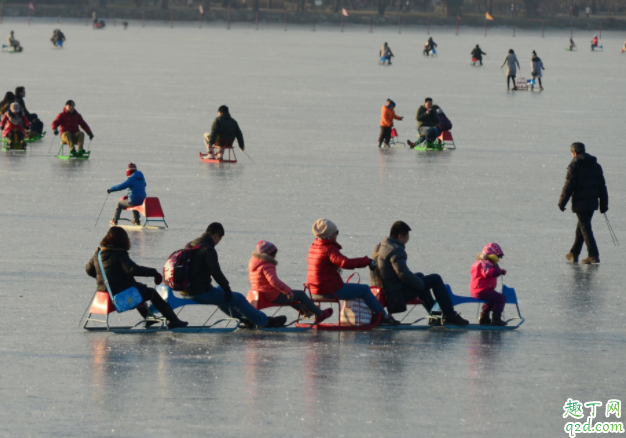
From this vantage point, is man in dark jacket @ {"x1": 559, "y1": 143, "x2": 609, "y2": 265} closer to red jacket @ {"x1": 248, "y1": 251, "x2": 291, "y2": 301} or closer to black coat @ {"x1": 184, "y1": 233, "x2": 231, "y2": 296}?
Answer: red jacket @ {"x1": 248, "y1": 251, "x2": 291, "y2": 301}

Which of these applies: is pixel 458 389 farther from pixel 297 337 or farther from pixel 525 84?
pixel 525 84

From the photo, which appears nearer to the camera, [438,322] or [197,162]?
[438,322]

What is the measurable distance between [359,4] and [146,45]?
57.5m

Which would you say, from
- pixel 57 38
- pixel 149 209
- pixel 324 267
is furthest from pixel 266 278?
pixel 57 38

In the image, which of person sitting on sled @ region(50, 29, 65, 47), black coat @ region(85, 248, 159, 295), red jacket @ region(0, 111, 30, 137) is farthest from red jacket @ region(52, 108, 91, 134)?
person sitting on sled @ region(50, 29, 65, 47)

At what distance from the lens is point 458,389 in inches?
308

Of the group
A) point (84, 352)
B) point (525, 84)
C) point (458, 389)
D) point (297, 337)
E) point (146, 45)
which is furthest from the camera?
point (146, 45)

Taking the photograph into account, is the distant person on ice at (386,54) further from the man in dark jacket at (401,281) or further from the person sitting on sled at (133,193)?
the man in dark jacket at (401,281)

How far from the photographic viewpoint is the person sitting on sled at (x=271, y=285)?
9.17 meters

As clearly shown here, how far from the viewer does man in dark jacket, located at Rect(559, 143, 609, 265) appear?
40.9 ft

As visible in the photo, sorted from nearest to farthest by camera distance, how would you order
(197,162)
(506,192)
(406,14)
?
(506,192) < (197,162) < (406,14)

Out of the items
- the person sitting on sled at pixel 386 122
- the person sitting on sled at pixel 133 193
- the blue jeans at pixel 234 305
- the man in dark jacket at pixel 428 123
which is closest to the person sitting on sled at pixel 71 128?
the person sitting on sled at pixel 386 122

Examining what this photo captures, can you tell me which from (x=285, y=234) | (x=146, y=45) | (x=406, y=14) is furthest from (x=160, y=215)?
(x=406, y=14)

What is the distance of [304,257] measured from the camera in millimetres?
12266
